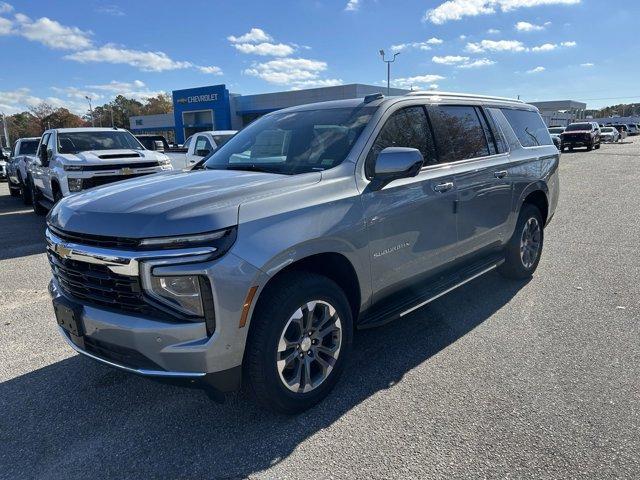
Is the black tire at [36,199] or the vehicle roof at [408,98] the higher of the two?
the vehicle roof at [408,98]

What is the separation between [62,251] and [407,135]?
8.46 feet

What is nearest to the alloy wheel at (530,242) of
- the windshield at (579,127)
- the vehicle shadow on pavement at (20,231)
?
the vehicle shadow on pavement at (20,231)

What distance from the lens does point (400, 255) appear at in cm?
351

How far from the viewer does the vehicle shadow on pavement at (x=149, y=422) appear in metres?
2.61

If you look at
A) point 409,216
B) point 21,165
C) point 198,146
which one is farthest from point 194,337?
point 21,165

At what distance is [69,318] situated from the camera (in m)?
2.84

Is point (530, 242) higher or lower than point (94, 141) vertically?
lower

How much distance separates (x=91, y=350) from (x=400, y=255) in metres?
2.13

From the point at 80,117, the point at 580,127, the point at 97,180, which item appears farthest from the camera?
the point at 80,117

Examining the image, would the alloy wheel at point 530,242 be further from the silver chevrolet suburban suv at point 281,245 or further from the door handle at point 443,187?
the door handle at point 443,187

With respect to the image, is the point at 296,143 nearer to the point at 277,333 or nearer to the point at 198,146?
the point at 277,333

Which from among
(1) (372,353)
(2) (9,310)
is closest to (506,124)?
(1) (372,353)

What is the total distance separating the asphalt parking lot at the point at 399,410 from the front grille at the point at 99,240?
117 cm

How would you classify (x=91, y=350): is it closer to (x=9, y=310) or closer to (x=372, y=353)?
(x=372, y=353)
